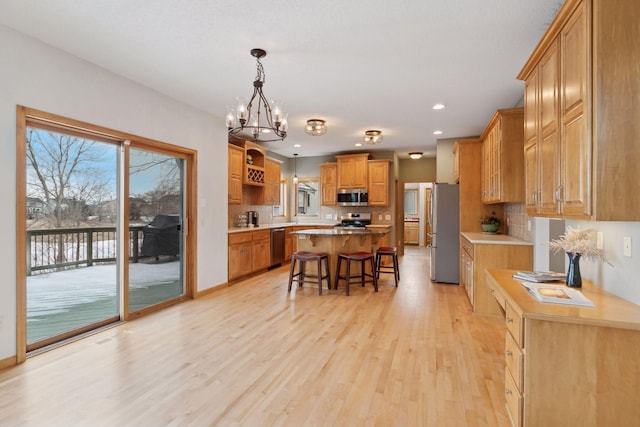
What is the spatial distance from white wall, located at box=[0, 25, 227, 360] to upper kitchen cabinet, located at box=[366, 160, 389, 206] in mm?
3822

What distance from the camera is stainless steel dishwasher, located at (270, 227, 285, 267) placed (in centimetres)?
694

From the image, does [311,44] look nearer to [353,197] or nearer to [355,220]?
[353,197]

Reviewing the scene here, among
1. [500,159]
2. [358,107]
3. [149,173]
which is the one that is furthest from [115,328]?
[500,159]

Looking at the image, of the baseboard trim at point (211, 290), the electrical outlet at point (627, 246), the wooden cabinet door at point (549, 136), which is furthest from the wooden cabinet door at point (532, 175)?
the baseboard trim at point (211, 290)

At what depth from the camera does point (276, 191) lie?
7.64 metres

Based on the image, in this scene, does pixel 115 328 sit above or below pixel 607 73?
below

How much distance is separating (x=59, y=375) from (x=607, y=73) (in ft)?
13.0

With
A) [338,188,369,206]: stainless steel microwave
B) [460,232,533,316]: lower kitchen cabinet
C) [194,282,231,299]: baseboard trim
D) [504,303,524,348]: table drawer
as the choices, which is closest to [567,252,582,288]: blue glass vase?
[504,303,524,348]: table drawer

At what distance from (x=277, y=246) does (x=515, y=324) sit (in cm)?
562

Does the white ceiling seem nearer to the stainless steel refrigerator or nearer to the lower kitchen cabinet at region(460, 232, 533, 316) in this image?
the stainless steel refrigerator

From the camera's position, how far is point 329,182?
27.2 ft

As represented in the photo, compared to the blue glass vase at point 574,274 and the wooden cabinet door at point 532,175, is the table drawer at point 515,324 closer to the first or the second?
the blue glass vase at point 574,274

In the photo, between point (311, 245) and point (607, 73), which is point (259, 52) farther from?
point (311, 245)

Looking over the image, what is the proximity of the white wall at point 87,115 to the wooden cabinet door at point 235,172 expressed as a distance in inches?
24.1
